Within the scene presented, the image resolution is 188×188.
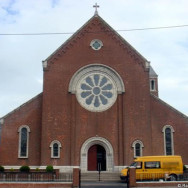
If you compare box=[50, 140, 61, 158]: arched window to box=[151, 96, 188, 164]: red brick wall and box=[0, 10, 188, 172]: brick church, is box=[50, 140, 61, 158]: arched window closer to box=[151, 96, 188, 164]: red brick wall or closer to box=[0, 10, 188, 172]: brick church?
box=[0, 10, 188, 172]: brick church

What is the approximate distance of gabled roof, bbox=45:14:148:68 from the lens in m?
34.8

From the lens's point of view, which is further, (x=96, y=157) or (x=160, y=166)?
(x=96, y=157)

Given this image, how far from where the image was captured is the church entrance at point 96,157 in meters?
33.6

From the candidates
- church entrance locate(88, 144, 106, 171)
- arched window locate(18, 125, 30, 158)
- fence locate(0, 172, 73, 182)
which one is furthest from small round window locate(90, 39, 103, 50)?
fence locate(0, 172, 73, 182)

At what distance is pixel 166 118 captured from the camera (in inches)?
1359

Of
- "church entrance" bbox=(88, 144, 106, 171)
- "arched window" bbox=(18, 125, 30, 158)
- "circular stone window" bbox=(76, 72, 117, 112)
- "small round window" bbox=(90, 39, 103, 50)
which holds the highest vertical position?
"small round window" bbox=(90, 39, 103, 50)

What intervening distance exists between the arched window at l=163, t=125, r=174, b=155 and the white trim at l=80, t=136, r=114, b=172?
5.11 m

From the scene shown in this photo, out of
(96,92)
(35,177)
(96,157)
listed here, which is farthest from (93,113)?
(35,177)

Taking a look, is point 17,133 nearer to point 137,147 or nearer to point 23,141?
point 23,141

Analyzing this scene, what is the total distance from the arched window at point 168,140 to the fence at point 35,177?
1158 centimetres

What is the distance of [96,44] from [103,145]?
31.1 feet

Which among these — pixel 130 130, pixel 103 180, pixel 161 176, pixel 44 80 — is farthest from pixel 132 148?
pixel 44 80

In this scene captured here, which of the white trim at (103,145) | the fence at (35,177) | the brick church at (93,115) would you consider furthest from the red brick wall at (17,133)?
the fence at (35,177)

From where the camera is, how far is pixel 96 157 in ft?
111
